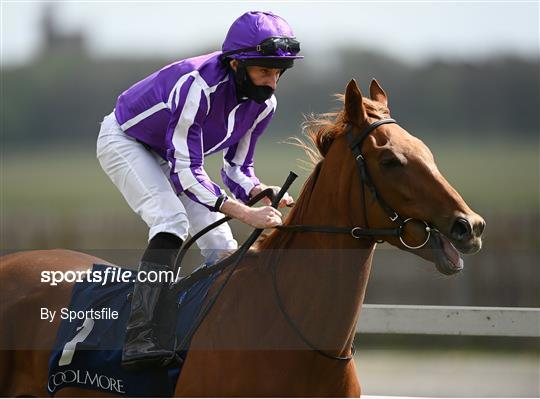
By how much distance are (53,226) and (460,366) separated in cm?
362

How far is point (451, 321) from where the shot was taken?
5035 mm

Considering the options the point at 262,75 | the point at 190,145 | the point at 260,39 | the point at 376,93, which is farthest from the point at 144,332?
the point at 376,93

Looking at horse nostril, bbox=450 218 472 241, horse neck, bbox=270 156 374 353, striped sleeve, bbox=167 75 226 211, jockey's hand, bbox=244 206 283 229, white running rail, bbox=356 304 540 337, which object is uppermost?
striped sleeve, bbox=167 75 226 211

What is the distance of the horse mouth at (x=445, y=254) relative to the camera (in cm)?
329

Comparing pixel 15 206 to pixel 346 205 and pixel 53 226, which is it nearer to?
pixel 53 226

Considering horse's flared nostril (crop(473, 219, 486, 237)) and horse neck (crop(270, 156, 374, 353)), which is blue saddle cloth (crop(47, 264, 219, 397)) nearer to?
horse neck (crop(270, 156, 374, 353))

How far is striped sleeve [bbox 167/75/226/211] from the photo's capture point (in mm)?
3596

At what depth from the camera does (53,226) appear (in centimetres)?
721

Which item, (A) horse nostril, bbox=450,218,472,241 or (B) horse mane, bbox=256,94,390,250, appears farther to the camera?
(B) horse mane, bbox=256,94,390,250

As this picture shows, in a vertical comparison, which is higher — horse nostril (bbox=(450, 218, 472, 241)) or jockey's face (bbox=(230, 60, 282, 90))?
jockey's face (bbox=(230, 60, 282, 90))

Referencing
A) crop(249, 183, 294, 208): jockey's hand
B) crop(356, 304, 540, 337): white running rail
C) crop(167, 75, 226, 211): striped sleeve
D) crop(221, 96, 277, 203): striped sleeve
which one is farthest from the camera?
crop(356, 304, 540, 337): white running rail

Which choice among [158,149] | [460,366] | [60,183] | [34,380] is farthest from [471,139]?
[34,380]

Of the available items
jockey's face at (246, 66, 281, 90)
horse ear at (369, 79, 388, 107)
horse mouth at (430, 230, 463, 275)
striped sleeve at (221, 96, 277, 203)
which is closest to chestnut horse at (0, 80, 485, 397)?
horse mouth at (430, 230, 463, 275)

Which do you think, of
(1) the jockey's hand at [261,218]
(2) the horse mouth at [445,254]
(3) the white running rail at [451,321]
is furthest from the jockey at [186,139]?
(3) the white running rail at [451,321]
